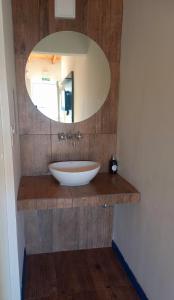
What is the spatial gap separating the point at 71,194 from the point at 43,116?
76 centimetres

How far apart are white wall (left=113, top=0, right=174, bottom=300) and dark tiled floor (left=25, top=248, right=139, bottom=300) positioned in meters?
0.20

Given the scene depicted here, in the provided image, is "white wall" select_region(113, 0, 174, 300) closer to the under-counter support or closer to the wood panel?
the under-counter support

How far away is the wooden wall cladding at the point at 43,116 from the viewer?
1.94 m

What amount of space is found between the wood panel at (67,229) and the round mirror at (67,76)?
36.0 inches

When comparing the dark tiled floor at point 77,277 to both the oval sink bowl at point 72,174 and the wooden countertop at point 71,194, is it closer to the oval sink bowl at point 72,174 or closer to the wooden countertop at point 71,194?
the wooden countertop at point 71,194

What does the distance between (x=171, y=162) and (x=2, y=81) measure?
1.09 m

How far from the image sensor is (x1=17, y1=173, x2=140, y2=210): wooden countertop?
1.69 meters

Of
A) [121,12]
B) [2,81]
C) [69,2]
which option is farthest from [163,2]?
[2,81]

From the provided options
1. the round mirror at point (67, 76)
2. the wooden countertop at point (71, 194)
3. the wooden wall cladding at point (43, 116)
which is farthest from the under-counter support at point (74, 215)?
the round mirror at point (67, 76)

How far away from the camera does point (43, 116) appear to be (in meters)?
2.10

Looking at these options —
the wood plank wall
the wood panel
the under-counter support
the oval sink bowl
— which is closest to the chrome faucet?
the wood plank wall

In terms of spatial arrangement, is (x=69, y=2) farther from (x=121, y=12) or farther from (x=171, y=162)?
(x=171, y=162)

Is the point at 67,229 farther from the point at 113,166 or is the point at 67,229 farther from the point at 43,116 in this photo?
the point at 43,116

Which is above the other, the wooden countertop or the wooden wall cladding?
the wooden wall cladding
